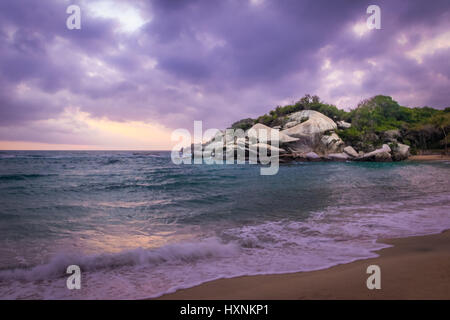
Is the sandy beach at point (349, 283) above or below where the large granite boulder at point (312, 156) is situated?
below

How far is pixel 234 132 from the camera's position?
40.8 metres

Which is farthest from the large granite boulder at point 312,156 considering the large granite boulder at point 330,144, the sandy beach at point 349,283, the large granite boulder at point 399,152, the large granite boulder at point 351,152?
the sandy beach at point 349,283

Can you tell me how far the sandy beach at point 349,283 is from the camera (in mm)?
2258

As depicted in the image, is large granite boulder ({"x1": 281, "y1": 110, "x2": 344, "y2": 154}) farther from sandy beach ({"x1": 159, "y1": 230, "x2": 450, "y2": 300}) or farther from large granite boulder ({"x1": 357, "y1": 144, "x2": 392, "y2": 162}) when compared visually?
sandy beach ({"x1": 159, "y1": 230, "x2": 450, "y2": 300})

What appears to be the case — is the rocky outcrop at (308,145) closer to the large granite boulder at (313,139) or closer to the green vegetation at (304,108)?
the large granite boulder at (313,139)


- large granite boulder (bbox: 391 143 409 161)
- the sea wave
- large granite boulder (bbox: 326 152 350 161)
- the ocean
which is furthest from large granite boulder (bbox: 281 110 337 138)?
the sea wave

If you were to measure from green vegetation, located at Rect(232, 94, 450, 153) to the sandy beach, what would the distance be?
36.9 m

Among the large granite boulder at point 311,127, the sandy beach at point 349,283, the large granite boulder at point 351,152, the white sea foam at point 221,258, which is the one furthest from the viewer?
the large granite boulder at point 311,127

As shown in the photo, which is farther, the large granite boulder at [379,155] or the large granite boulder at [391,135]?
the large granite boulder at [391,135]

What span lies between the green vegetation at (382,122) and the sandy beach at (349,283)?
36.9 metres

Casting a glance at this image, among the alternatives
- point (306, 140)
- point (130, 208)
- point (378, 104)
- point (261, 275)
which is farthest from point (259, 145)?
point (378, 104)

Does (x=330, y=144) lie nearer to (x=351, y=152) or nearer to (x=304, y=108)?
(x=351, y=152)
